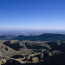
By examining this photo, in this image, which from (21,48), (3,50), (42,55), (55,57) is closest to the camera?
(55,57)

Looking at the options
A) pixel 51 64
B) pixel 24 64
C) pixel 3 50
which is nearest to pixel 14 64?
pixel 24 64

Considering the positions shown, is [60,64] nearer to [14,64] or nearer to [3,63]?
[14,64]

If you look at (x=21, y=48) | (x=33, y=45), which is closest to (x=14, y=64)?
(x=21, y=48)

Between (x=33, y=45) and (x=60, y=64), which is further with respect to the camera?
(x=33, y=45)

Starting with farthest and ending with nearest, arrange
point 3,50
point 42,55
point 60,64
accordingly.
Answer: point 3,50, point 42,55, point 60,64

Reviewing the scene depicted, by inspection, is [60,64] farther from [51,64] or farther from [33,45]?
[33,45]

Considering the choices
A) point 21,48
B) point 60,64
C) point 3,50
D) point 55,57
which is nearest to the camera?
point 60,64

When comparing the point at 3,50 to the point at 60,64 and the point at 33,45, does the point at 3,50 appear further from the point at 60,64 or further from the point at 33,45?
the point at 60,64

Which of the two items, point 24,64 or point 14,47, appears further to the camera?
point 14,47

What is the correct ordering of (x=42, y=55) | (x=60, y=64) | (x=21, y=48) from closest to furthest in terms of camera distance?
(x=60, y=64) → (x=42, y=55) → (x=21, y=48)
